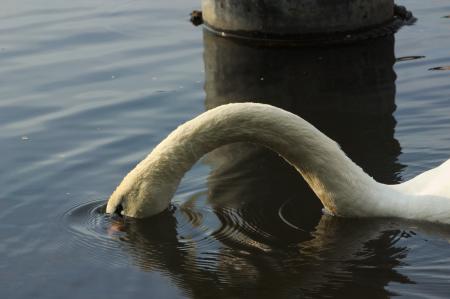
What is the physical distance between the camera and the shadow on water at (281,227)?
7.52m

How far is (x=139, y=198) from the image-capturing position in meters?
8.26

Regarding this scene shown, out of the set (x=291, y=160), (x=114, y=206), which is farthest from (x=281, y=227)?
(x=114, y=206)

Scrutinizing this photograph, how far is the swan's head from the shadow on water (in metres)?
0.17

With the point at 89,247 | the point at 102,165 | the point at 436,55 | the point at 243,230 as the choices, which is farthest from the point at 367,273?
the point at 436,55

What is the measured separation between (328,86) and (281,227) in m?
4.26

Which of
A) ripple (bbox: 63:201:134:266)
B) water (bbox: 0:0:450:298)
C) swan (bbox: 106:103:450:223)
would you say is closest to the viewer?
water (bbox: 0:0:450:298)

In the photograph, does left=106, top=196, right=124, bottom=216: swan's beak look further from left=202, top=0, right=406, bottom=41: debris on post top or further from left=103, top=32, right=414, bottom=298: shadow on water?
left=202, top=0, right=406, bottom=41: debris on post top

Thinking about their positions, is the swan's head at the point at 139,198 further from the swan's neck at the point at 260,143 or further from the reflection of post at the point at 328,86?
the reflection of post at the point at 328,86

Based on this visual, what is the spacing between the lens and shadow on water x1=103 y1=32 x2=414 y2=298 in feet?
24.7

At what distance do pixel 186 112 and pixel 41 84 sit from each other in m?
2.32

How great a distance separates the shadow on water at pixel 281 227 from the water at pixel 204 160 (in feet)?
0.06

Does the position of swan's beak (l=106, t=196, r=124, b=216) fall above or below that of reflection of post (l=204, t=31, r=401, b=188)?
below

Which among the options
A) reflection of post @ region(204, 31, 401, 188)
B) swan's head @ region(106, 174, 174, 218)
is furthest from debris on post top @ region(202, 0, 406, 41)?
swan's head @ region(106, 174, 174, 218)

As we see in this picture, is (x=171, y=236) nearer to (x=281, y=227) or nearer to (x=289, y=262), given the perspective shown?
(x=281, y=227)
